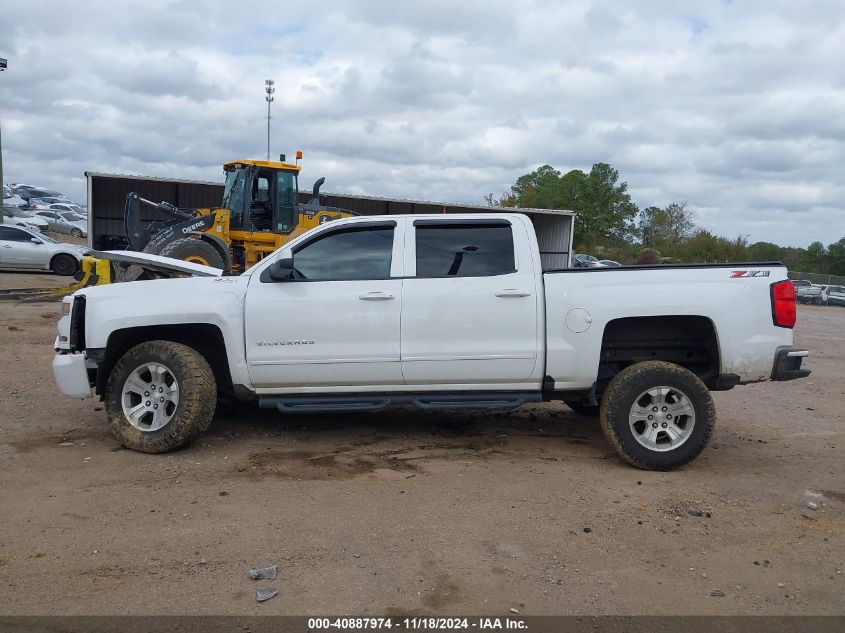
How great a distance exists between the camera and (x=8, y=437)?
6.37 metres

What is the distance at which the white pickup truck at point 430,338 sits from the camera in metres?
5.84

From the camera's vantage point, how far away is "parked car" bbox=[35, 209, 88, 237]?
40375mm

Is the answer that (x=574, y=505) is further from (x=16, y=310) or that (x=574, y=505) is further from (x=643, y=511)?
(x=16, y=310)

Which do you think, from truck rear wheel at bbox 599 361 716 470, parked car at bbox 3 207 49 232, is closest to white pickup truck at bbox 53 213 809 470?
truck rear wheel at bbox 599 361 716 470

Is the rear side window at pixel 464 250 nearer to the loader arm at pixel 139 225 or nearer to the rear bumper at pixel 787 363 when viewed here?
the rear bumper at pixel 787 363

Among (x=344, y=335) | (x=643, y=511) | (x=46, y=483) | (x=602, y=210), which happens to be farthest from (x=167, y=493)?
(x=602, y=210)

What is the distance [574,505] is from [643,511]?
46 cm

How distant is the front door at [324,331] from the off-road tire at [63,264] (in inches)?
739

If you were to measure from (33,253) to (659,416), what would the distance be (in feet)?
69.7

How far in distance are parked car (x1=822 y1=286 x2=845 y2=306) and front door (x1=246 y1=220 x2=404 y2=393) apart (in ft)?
132

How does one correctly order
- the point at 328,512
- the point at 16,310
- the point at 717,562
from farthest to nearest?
1. the point at 16,310
2. the point at 328,512
3. the point at 717,562

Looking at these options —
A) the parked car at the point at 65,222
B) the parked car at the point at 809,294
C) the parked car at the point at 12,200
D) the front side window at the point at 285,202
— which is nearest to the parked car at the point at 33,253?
the front side window at the point at 285,202

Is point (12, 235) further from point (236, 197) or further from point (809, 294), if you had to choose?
point (809, 294)

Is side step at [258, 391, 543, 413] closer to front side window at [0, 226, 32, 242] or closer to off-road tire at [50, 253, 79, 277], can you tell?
off-road tire at [50, 253, 79, 277]
